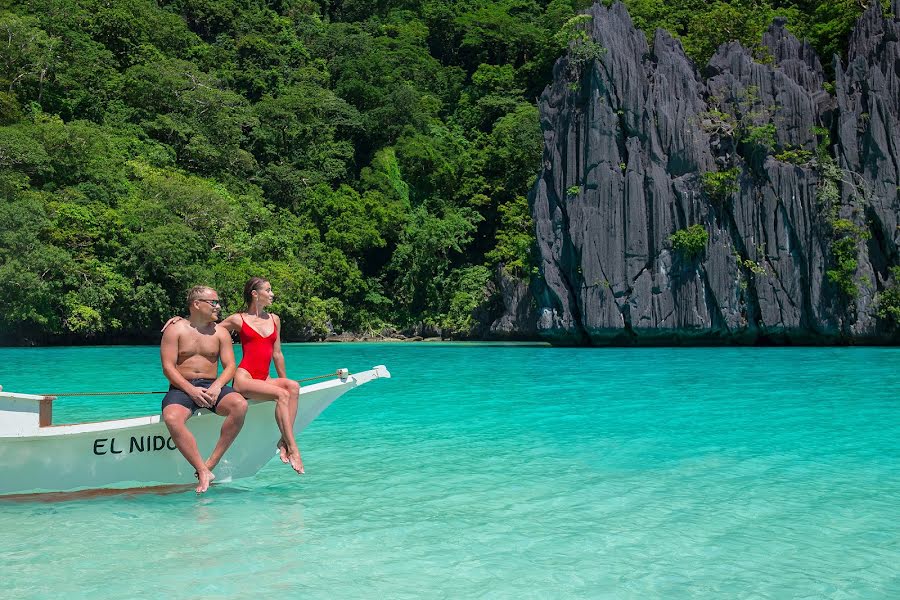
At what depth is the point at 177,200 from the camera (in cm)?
3953

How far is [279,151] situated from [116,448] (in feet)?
148

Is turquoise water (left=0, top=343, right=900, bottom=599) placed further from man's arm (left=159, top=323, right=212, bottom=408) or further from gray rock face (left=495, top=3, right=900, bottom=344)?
gray rock face (left=495, top=3, right=900, bottom=344)

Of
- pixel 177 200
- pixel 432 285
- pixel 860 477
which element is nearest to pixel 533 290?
pixel 432 285

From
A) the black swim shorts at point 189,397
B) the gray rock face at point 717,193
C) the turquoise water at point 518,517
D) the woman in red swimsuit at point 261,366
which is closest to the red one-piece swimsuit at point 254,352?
the woman in red swimsuit at point 261,366

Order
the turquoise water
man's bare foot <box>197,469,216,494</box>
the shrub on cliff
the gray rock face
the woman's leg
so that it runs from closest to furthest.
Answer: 1. the turquoise water
2. man's bare foot <box>197,469,216,494</box>
3. the woman's leg
4. the gray rock face
5. the shrub on cliff

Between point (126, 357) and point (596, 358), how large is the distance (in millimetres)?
16154

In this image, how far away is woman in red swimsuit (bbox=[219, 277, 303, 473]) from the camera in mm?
6781

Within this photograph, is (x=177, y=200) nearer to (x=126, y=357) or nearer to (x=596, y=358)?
(x=126, y=357)

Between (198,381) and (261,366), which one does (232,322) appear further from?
(198,381)

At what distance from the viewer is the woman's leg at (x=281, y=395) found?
6.75m

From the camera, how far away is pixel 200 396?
6.54m

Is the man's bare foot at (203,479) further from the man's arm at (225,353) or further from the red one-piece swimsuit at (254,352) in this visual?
the red one-piece swimsuit at (254,352)

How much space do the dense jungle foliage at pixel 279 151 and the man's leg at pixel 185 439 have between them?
30.8m

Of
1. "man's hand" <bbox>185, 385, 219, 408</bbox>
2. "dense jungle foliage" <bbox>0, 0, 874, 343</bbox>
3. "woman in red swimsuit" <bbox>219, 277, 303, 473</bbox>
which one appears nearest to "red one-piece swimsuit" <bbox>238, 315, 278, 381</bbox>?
"woman in red swimsuit" <bbox>219, 277, 303, 473</bbox>
